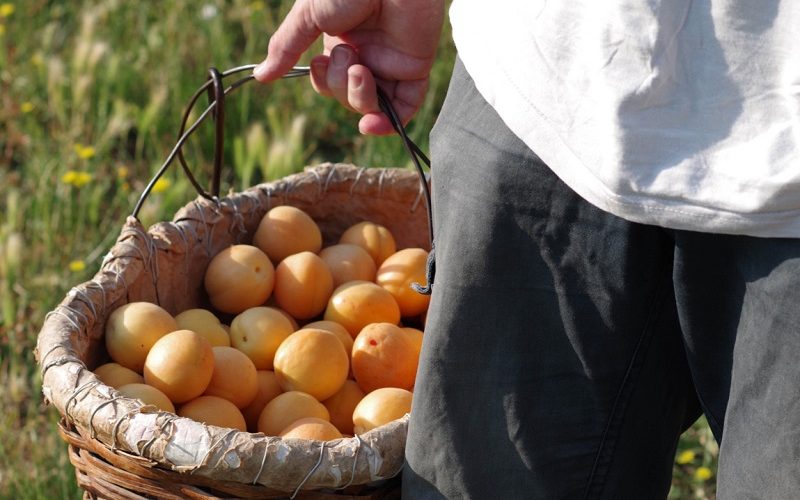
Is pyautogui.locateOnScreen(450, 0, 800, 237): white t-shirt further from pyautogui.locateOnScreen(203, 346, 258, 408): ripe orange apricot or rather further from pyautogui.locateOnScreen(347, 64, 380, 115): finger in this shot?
pyautogui.locateOnScreen(203, 346, 258, 408): ripe orange apricot

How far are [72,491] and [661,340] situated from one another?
96 cm

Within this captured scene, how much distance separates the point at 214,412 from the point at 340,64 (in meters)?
0.46

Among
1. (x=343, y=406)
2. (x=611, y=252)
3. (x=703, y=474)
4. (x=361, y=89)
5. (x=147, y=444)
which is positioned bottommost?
(x=703, y=474)

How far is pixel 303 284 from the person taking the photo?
149 centimetres

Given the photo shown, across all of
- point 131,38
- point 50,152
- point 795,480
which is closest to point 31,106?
point 50,152

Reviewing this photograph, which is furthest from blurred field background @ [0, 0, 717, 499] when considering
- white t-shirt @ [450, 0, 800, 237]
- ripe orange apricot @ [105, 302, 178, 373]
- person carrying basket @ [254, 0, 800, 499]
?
white t-shirt @ [450, 0, 800, 237]

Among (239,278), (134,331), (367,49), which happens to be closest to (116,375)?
(134,331)

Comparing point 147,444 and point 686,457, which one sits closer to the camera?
point 147,444

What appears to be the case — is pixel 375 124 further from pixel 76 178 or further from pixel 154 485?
pixel 76 178

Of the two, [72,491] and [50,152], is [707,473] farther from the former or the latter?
[50,152]

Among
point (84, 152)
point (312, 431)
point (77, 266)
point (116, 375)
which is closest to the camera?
point (312, 431)

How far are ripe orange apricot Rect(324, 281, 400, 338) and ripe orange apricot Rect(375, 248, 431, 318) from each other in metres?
0.06

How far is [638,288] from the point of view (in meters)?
0.87

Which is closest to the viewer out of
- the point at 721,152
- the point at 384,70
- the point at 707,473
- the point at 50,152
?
the point at 721,152
